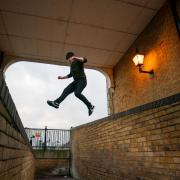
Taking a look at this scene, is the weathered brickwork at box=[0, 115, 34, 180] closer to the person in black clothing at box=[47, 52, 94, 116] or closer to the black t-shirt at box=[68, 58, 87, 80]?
the person in black clothing at box=[47, 52, 94, 116]

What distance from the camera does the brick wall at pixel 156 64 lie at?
4.27 m

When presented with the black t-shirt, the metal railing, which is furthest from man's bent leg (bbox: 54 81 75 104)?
the metal railing

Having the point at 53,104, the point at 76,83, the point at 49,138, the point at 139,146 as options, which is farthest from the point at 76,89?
the point at 49,138

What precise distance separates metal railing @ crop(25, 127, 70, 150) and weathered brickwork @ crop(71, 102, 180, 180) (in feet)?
16.7

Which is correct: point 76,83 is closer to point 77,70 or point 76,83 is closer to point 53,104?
point 77,70

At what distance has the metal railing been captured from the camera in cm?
1070

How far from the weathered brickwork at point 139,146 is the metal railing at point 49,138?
5.09 m

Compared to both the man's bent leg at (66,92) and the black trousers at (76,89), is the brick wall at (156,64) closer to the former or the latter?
the black trousers at (76,89)

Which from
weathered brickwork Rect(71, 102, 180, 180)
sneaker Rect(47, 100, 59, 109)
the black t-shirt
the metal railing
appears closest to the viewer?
weathered brickwork Rect(71, 102, 180, 180)

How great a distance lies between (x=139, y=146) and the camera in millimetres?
3629

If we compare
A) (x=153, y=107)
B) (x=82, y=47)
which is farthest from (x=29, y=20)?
(x=153, y=107)

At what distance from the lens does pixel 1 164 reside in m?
1.35

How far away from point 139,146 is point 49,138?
8.40m

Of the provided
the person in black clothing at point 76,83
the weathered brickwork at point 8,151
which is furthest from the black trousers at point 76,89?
the weathered brickwork at point 8,151
